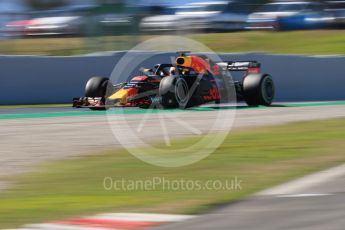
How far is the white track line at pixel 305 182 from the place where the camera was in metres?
7.26

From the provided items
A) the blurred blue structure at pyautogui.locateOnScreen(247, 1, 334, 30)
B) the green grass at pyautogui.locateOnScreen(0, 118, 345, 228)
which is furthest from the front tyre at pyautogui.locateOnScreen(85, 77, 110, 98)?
the blurred blue structure at pyautogui.locateOnScreen(247, 1, 334, 30)

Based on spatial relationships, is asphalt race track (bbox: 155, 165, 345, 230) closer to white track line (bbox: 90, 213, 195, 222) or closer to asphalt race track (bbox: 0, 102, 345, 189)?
white track line (bbox: 90, 213, 195, 222)

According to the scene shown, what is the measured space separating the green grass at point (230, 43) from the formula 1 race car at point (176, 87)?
10.1 feet

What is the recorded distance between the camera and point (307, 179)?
26.3 ft

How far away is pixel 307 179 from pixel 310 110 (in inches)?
379

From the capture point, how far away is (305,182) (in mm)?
7812

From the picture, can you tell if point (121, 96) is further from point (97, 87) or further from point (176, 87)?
point (176, 87)

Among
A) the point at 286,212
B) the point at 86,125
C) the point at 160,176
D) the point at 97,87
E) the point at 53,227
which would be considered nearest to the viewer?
the point at 53,227

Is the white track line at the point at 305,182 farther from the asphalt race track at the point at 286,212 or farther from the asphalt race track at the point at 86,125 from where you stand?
the asphalt race track at the point at 86,125

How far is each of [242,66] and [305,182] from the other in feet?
33.9

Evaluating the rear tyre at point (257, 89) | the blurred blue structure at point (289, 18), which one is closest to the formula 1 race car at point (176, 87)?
the rear tyre at point (257, 89)

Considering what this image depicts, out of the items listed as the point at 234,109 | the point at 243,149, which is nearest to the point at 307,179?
the point at 243,149

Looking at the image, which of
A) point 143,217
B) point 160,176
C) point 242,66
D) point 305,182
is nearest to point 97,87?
point 242,66

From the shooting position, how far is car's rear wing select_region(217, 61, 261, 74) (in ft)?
58.1
